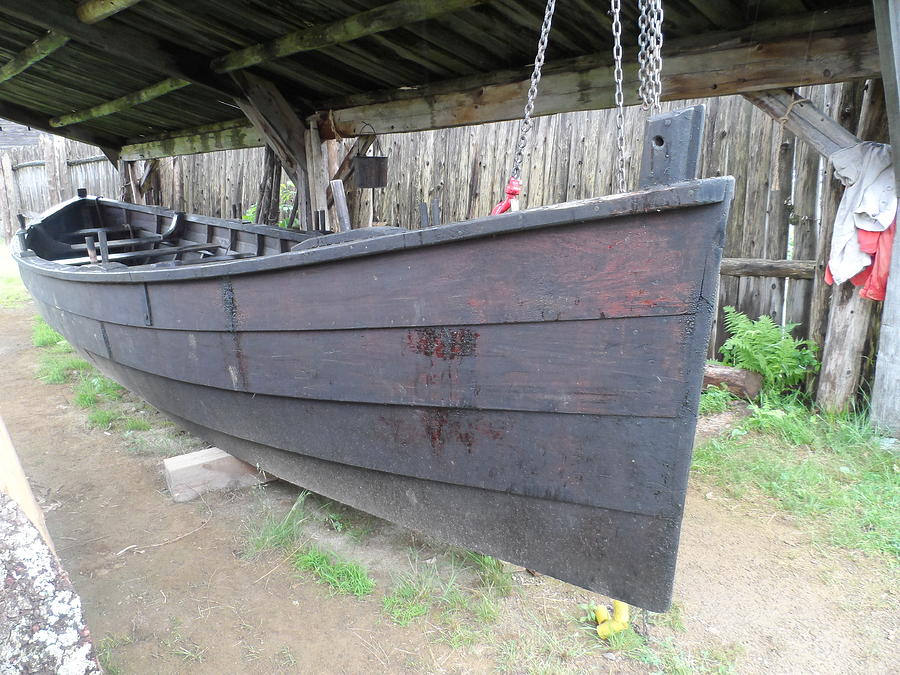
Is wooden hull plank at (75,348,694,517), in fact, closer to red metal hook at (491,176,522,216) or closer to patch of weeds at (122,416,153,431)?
red metal hook at (491,176,522,216)

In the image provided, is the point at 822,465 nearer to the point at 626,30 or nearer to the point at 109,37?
the point at 626,30

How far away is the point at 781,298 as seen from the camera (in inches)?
171

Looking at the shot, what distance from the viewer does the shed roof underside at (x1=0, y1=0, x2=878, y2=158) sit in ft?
10.3

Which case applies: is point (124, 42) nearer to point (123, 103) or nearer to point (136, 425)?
point (123, 103)

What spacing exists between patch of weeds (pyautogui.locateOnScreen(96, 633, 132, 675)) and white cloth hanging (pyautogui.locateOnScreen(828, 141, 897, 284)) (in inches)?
168

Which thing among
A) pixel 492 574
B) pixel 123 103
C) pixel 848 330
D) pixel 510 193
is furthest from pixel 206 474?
pixel 123 103

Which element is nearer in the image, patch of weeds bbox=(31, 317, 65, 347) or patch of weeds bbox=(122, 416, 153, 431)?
patch of weeds bbox=(122, 416, 153, 431)

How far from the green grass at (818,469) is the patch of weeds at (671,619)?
1.04 m

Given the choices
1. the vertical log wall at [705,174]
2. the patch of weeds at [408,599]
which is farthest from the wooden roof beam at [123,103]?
the patch of weeds at [408,599]

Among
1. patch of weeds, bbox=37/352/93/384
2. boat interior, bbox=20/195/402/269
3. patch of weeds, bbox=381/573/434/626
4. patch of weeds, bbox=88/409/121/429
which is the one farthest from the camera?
patch of weeds, bbox=37/352/93/384

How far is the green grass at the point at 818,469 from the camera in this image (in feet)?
9.30

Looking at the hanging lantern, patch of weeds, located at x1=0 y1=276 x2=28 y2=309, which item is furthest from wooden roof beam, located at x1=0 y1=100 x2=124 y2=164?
the hanging lantern

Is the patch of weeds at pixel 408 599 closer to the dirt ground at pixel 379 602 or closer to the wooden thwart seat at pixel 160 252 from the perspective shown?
the dirt ground at pixel 379 602

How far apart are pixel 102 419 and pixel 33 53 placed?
430 cm
